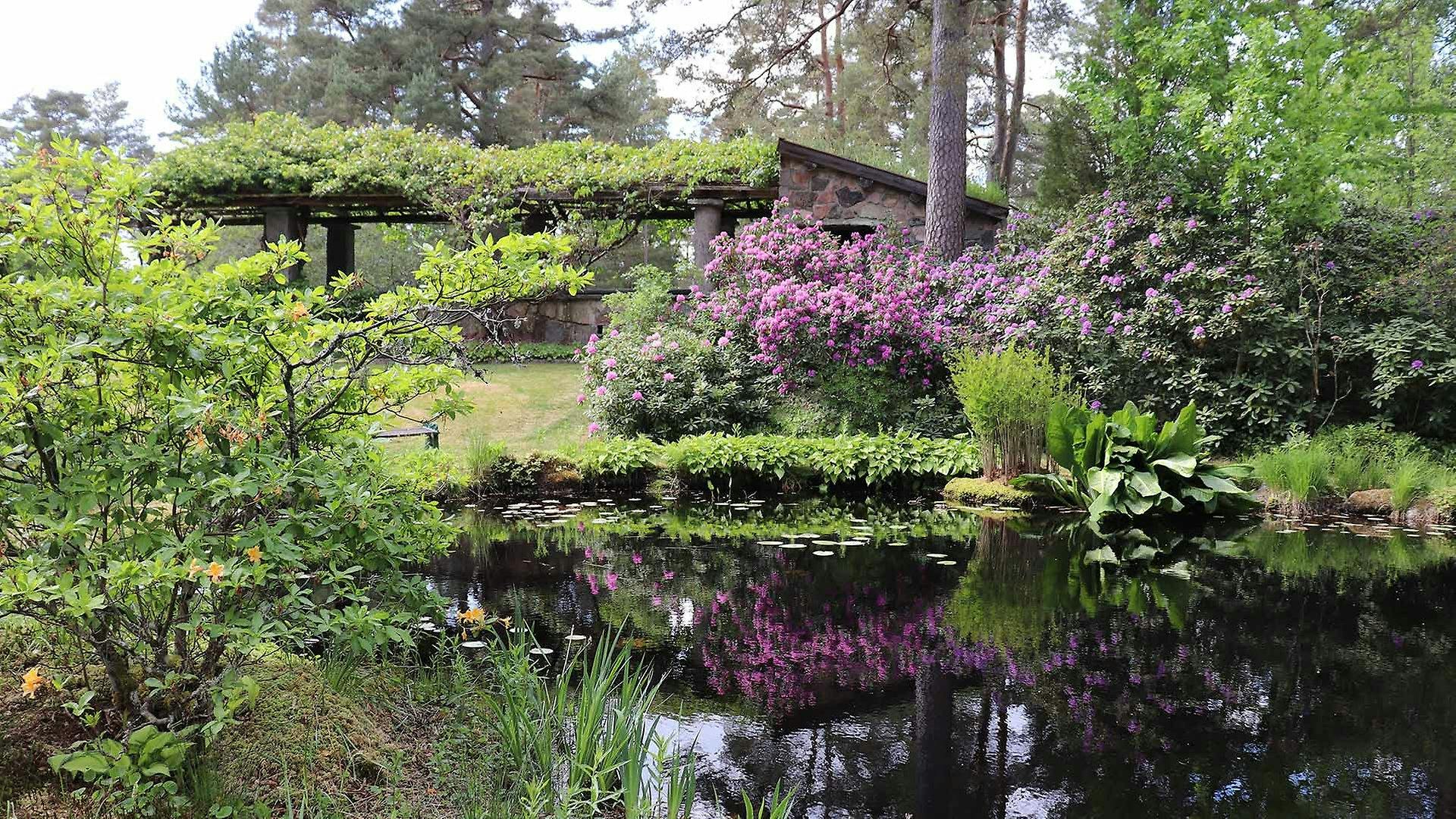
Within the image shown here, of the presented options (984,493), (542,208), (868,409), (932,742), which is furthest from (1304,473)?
(542,208)

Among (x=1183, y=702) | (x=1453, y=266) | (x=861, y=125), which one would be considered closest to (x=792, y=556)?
(x=1183, y=702)

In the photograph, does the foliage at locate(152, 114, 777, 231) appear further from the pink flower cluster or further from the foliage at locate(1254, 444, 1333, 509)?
the foliage at locate(1254, 444, 1333, 509)

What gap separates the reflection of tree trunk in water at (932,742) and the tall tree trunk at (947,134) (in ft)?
25.3

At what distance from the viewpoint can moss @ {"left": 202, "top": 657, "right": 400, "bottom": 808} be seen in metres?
2.15

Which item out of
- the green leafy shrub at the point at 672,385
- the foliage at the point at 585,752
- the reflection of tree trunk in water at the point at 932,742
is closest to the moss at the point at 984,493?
the green leafy shrub at the point at 672,385

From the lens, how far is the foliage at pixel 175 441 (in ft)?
6.23

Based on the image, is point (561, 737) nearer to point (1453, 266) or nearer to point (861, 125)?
point (1453, 266)

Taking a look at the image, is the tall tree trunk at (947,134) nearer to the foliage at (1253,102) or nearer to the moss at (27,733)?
the foliage at (1253,102)

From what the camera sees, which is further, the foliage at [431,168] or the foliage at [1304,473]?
the foliage at [431,168]

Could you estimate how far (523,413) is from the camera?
398 inches

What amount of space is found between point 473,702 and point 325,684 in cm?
44

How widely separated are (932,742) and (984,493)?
451 centimetres

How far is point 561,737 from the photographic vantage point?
2516mm

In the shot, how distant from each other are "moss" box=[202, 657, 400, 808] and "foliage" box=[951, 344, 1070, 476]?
5.40 m
